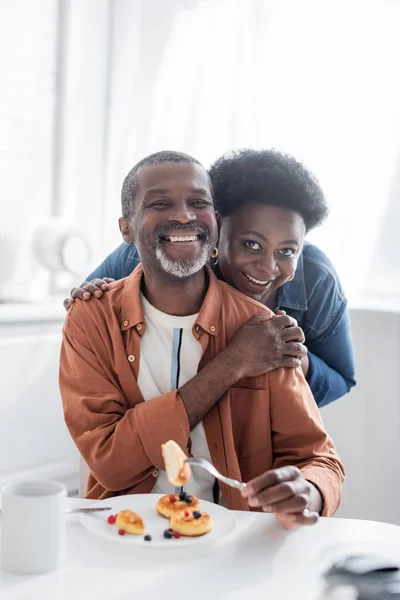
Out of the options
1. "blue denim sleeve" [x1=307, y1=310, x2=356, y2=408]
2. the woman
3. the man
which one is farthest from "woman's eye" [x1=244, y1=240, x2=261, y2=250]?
"blue denim sleeve" [x1=307, y1=310, x2=356, y2=408]

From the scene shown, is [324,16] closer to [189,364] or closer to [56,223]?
[56,223]

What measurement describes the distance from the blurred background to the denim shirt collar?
2.48ft

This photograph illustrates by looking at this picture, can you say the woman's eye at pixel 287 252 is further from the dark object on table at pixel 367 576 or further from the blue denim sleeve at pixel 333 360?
the dark object on table at pixel 367 576

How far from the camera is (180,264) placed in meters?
1.59

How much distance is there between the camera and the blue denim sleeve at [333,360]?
2.21 m

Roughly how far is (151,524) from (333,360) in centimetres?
126

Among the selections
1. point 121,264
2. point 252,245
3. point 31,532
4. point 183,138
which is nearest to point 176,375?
point 252,245

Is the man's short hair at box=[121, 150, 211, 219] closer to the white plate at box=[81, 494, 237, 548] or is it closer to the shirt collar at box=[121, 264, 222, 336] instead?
the shirt collar at box=[121, 264, 222, 336]

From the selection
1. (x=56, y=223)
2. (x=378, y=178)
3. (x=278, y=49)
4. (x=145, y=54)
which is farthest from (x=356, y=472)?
(x=145, y=54)

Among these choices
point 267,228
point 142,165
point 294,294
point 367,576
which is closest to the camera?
point 367,576

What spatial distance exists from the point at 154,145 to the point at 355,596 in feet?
9.25

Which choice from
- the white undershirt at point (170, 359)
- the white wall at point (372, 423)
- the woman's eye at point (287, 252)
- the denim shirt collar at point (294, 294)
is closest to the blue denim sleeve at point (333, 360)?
the denim shirt collar at point (294, 294)

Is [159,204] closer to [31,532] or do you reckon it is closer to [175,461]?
[175,461]

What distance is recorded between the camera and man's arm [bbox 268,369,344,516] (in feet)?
4.90
